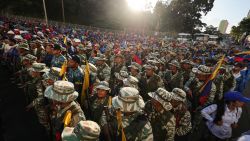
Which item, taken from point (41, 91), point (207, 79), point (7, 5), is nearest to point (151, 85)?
point (207, 79)

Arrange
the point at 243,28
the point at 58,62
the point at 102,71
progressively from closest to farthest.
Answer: the point at 58,62 < the point at 102,71 < the point at 243,28

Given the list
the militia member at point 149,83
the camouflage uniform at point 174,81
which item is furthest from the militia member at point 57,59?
the camouflage uniform at point 174,81

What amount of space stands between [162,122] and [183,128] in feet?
3.17

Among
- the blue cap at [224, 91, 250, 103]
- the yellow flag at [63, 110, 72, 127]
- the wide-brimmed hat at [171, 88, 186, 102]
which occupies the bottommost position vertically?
the wide-brimmed hat at [171, 88, 186, 102]

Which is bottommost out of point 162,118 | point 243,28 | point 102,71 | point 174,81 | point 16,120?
point 16,120

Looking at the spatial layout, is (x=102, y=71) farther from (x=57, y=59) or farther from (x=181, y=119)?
(x=181, y=119)

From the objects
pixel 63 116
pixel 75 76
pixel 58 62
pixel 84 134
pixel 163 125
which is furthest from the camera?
pixel 58 62

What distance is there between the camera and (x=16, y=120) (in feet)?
20.8

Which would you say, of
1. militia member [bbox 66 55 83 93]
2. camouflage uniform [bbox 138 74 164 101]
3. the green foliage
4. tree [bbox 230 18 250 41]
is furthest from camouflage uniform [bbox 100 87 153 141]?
tree [bbox 230 18 250 41]

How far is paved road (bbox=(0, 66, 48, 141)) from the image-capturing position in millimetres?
5559

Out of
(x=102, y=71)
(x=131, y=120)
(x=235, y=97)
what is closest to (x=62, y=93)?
(x=131, y=120)

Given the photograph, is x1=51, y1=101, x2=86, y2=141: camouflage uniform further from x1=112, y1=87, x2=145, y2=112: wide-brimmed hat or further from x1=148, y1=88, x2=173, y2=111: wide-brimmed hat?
x1=148, y1=88, x2=173, y2=111: wide-brimmed hat

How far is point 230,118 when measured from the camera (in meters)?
4.20

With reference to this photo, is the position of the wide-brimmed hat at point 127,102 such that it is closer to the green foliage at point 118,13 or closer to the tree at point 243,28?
the green foliage at point 118,13
